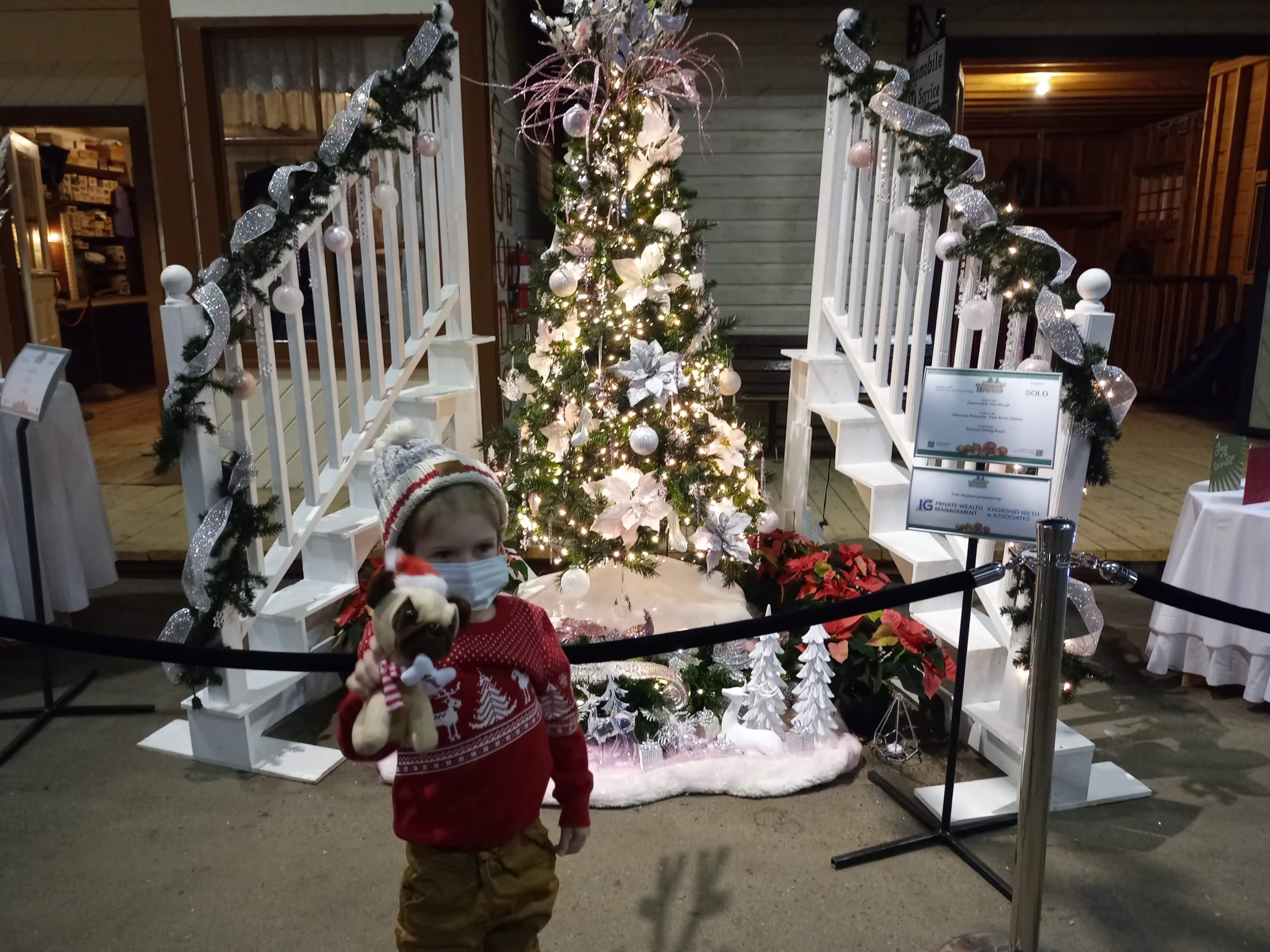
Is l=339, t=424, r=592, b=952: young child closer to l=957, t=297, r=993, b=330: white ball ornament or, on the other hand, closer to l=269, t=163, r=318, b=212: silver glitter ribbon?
l=269, t=163, r=318, b=212: silver glitter ribbon

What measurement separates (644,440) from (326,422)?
3.47ft

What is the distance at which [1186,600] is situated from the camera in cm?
180

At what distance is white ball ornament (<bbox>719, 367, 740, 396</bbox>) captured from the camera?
2.95 m

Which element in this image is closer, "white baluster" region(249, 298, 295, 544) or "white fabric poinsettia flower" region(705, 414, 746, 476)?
"white baluster" region(249, 298, 295, 544)

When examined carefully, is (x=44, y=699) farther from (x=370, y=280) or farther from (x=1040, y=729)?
(x=1040, y=729)

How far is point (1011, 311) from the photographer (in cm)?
235

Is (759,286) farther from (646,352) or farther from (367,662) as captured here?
(367,662)

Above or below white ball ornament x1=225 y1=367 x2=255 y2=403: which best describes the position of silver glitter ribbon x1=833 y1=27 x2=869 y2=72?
above

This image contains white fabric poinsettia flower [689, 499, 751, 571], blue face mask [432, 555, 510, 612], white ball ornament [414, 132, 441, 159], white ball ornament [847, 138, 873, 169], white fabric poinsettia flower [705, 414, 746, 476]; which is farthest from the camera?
white ball ornament [414, 132, 441, 159]

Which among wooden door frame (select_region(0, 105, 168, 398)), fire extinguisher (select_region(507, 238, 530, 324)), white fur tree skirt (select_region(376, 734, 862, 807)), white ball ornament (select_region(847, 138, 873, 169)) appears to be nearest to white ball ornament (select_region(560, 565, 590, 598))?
white fur tree skirt (select_region(376, 734, 862, 807))

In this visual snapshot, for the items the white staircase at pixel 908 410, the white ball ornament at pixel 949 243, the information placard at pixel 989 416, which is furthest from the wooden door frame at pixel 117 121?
the information placard at pixel 989 416

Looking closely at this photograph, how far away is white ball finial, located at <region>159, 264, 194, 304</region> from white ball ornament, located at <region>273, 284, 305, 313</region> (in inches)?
9.9

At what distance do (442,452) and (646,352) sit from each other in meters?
1.50

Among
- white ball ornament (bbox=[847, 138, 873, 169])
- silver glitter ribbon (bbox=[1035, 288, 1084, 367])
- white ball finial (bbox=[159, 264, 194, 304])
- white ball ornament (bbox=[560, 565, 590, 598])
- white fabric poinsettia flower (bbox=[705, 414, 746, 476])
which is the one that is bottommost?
white ball ornament (bbox=[560, 565, 590, 598])
